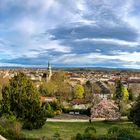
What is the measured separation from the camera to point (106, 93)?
7719 centimetres

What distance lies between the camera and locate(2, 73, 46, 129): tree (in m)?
35.2

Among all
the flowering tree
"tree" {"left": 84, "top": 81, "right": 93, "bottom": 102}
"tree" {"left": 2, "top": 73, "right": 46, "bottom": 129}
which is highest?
"tree" {"left": 2, "top": 73, "right": 46, "bottom": 129}

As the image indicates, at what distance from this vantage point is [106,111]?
164 feet

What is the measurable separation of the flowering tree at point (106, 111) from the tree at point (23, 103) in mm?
15348

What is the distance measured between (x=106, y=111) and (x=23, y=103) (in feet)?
55.5

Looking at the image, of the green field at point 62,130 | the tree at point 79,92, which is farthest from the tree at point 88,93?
the green field at point 62,130

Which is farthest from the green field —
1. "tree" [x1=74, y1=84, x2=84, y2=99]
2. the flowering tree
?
"tree" [x1=74, y1=84, x2=84, y2=99]

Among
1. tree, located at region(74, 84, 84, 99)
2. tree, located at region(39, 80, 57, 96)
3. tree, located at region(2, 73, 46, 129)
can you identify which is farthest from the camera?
tree, located at region(39, 80, 57, 96)

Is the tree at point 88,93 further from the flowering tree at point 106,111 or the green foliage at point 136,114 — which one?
the green foliage at point 136,114

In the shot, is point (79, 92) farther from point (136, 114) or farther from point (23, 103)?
point (23, 103)

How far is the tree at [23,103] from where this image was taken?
115 ft

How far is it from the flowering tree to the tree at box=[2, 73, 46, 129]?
15348 millimetres

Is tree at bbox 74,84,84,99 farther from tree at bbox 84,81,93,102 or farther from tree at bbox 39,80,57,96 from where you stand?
tree at bbox 39,80,57,96

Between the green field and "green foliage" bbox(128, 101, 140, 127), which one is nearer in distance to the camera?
the green field
